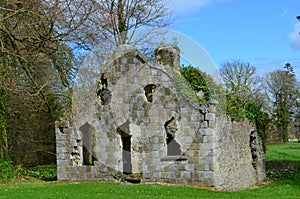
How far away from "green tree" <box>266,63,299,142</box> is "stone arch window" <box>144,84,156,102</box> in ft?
95.2

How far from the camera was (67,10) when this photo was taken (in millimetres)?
14930

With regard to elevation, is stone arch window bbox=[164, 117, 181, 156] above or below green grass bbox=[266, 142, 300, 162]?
above

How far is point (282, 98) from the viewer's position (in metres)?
41.5

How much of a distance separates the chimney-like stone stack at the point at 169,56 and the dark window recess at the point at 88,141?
3.24m

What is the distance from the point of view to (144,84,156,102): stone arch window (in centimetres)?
1406

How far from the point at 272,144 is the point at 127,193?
29.2 meters

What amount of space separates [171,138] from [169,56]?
2662 mm

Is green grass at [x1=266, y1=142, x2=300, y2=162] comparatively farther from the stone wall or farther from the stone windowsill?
the stone windowsill

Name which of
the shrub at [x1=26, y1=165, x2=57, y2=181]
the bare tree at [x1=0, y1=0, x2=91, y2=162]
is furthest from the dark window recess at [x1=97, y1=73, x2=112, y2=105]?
the shrub at [x1=26, y1=165, x2=57, y2=181]

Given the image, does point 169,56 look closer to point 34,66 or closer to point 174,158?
point 174,158

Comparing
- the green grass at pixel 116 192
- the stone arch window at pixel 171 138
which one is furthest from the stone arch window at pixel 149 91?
the green grass at pixel 116 192

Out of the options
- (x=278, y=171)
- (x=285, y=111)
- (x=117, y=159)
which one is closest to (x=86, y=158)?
(x=117, y=159)

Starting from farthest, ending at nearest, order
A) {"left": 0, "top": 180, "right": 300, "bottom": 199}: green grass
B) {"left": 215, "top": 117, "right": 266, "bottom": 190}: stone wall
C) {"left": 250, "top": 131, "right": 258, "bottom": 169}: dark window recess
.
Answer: {"left": 250, "top": 131, "right": 258, "bottom": 169}: dark window recess < {"left": 215, "top": 117, "right": 266, "bottom": 190}: stone wall < {"left": 0, "top": 180, "right": 300, "bottom": 199}: green grass

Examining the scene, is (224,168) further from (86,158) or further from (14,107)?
(14,107)
